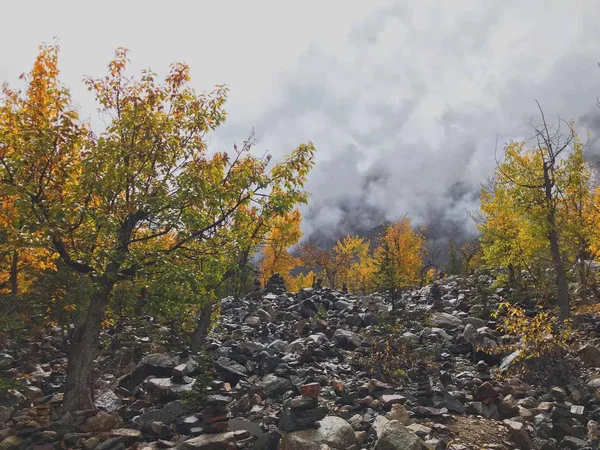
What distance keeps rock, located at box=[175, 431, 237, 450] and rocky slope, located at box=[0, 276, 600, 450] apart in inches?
0.8

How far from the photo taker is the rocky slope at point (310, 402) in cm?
851

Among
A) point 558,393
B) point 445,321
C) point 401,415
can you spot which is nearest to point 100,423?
point 401,415

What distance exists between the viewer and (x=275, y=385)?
12.5 m

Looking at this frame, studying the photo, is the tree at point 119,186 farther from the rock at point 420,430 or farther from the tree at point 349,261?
the tree at point 349,261

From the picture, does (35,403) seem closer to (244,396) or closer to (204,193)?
(244,396)

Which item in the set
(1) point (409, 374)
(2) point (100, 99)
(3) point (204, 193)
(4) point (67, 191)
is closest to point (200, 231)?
(3) point (204, 193)

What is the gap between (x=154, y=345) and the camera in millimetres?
17609

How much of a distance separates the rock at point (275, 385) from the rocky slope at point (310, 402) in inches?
1.3

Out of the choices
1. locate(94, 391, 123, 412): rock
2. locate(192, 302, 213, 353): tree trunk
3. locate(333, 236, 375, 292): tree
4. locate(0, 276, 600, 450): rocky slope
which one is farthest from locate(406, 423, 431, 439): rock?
locate(333, 236, 375, 292): tree

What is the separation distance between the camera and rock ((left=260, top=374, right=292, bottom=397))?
40.3 ft

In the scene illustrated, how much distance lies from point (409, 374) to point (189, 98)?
1180cm

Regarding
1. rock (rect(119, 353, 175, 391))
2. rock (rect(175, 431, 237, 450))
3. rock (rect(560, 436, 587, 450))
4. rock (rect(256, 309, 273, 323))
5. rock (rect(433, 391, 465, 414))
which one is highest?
rock (rect(256, 309, 273, 323))

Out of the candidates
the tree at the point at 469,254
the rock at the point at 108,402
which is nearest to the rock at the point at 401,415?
the rock at the point at 108,402

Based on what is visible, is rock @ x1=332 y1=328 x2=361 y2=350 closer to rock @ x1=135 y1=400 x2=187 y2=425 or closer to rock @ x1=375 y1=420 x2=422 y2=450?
rock @ x1=135 y1=400 x2=187 y2=425
